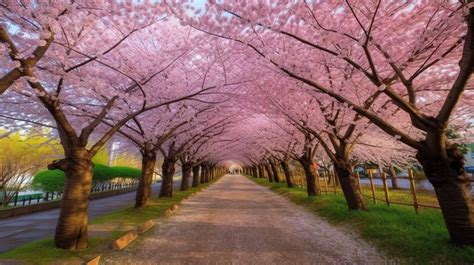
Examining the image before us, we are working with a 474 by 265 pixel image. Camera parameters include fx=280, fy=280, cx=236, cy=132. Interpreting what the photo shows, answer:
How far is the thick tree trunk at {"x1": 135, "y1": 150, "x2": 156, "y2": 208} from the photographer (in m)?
13.0

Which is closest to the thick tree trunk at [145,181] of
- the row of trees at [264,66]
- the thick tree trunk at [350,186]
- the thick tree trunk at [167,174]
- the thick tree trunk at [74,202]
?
the row of trees at [264,66]

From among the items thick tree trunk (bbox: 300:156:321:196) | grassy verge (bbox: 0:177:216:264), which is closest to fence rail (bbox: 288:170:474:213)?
thick tree trunk (bbox: 300:156:321:196)

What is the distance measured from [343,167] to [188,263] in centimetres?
698

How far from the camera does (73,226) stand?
6320mm

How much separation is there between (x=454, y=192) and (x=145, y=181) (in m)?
11.6

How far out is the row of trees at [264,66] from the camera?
5.26m

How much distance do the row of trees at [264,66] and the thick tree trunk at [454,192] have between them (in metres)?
0.02

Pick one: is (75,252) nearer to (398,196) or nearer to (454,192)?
(454,192)

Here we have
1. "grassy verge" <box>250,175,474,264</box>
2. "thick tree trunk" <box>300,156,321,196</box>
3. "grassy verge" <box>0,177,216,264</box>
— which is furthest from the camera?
"thick tree trunk" <box>300,156,321,196</box>

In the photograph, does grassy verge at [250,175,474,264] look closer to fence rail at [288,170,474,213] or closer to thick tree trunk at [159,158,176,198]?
fence rail at [288,170,474,213]

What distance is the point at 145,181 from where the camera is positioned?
516 inches

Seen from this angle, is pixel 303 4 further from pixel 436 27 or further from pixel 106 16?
pixel 106 16

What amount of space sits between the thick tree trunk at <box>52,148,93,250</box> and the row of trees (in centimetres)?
2

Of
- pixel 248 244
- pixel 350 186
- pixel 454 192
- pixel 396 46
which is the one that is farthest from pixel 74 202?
pixel 350 186
